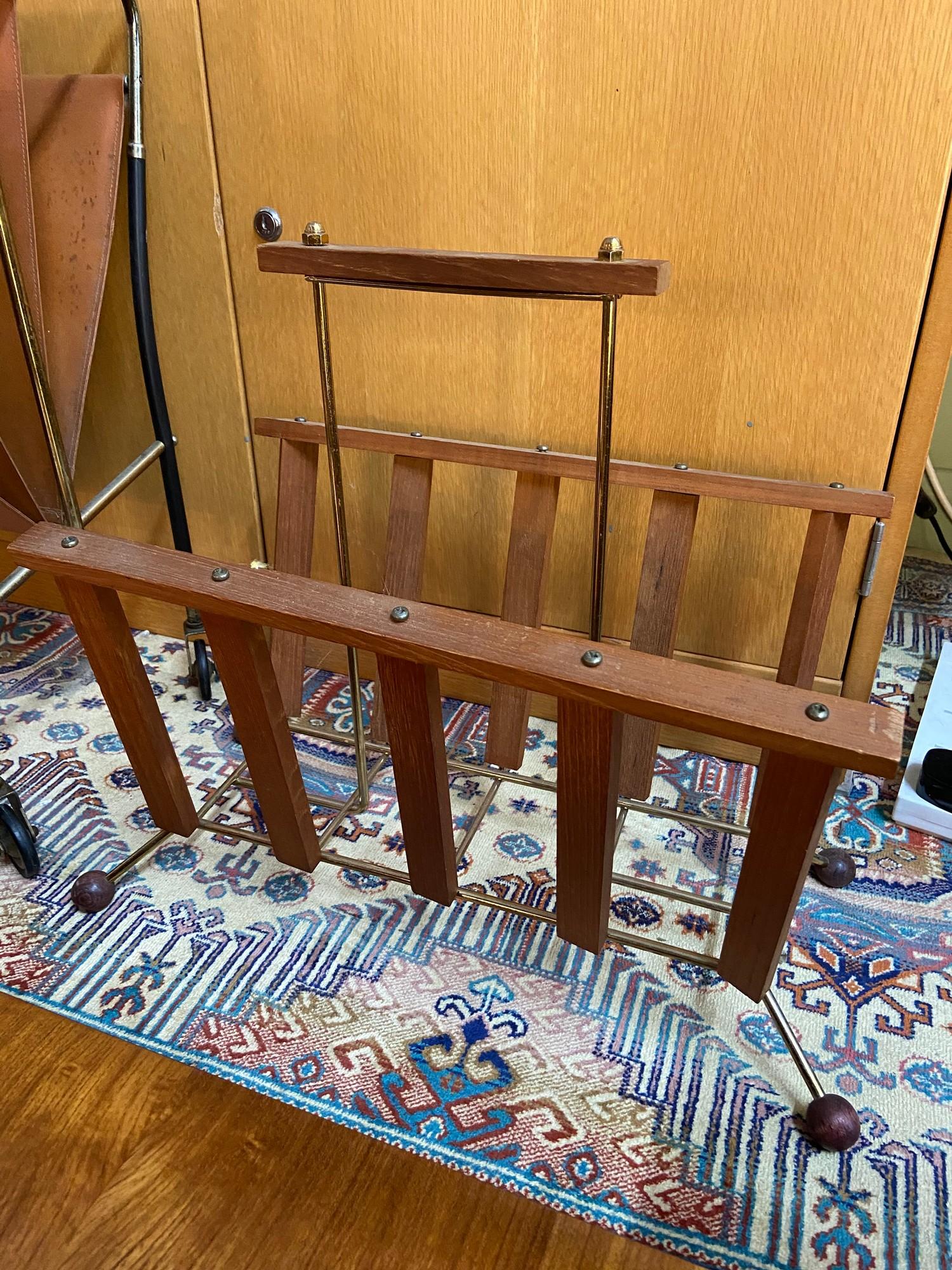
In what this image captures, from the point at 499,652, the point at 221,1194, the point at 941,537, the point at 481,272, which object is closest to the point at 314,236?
the point at 481,272

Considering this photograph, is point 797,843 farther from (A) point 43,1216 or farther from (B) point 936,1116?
(A) point 43,1216

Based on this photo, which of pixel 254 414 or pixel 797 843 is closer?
pixel 797 843

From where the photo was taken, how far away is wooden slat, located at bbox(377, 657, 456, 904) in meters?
0.93

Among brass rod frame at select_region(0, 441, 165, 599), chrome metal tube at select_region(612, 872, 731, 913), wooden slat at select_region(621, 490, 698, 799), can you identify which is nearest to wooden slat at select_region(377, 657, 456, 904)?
chrome metal tube at select_region(612, 872, 731, 913)

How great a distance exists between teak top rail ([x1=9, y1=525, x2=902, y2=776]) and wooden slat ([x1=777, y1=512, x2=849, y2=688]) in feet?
1.49

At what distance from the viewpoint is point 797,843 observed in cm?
82

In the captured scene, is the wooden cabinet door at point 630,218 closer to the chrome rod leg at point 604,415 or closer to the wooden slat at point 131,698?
the chrome rod leg at point 604,415

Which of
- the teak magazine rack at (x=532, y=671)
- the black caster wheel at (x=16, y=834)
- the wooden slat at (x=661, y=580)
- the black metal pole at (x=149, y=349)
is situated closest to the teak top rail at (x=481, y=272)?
the teak magazine rack at (x=532, y=671)

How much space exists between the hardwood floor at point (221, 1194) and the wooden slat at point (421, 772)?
286 millimetres

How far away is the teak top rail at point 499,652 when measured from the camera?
73 cm

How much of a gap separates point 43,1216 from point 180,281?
1344 millimetres

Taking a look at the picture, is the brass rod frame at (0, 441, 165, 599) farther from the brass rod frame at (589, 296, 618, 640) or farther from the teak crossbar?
the brass rod frame at (589, 296, 618, 640)

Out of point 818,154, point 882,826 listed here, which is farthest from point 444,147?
point 882,826

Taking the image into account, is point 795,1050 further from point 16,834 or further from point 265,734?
point 16,834
